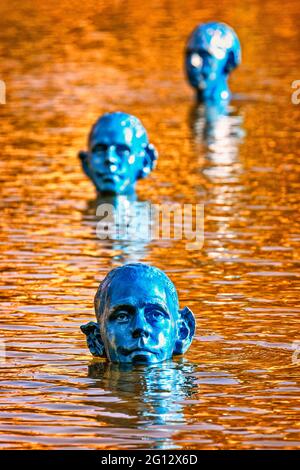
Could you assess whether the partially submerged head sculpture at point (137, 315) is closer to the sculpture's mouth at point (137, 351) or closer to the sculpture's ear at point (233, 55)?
the sculpture's mouth at point (137, 351)

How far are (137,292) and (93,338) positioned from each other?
0.54 m

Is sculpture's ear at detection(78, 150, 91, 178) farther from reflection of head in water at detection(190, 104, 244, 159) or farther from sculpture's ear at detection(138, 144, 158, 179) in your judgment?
reflection of head in water at detection(190, 104, 244, 159)

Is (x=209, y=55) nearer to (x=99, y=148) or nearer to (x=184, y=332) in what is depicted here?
(x=99, y=148)

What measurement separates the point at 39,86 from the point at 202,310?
13.8 metres

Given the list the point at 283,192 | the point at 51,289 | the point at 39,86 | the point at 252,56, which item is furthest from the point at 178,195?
the point at 252,56

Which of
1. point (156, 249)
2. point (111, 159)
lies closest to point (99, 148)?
point (111, 159)

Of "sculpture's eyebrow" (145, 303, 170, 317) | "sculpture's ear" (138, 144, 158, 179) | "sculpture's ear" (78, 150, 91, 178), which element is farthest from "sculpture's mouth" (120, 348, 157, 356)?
"sculpture's ear" (78, 150, 91, 178)

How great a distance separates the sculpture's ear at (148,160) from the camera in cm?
1897

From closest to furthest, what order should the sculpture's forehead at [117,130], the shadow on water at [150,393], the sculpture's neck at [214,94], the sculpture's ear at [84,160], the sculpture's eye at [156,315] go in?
1. the shadow on water at [150,393]
2. the sculpture's eye at [156,315]
3. the sculpture's forehead at [117,130]
4. the sculpture's ear at [84,160]
5. the sculpture's neck at [214,94]

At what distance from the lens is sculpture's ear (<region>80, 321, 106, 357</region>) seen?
12172mm

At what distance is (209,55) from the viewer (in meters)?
25.8

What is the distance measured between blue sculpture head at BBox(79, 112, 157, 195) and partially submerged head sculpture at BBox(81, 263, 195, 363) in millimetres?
6536

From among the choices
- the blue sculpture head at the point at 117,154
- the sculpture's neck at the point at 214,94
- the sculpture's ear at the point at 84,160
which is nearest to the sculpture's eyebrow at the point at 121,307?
the blue sculpture head at the point at 117,154

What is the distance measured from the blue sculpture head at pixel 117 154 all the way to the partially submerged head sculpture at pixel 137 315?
654 centimetres
